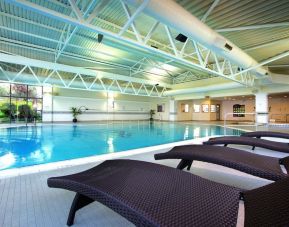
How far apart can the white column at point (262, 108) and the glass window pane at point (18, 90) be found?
1761cm

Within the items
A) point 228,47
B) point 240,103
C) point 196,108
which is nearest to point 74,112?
point 196,108

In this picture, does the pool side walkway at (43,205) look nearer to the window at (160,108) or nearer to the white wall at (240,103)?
the window at (160,108)

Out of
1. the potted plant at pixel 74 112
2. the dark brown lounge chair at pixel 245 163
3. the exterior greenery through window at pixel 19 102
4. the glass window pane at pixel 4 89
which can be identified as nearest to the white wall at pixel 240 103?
the potted plant at pixel 74 112

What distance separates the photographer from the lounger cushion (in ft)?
2.93

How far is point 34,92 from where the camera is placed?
14.4m

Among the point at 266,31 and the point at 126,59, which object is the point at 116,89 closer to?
the point at 126,59

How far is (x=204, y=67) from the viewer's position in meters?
6.87

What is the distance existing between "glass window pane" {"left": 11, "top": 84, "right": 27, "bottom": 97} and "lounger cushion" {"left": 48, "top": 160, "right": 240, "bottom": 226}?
15759 millimetres

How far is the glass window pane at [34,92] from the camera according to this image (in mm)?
14258

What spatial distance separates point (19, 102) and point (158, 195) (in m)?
16.5

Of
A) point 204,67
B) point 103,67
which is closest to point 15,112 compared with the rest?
point 103,67

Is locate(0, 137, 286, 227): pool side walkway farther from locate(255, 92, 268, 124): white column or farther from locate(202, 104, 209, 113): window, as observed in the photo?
locate(202, 104, 209, 113): window

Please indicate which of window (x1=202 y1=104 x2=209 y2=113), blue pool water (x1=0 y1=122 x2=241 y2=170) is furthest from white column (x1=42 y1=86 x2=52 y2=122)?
window (x1=202 y1=104 x2=209 y2=113)

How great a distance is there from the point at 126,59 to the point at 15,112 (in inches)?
393
